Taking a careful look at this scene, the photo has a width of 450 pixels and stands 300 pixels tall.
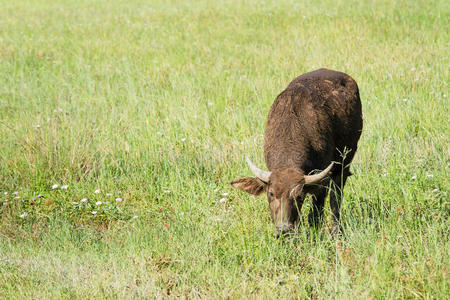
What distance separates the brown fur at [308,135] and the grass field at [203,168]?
1.01ft

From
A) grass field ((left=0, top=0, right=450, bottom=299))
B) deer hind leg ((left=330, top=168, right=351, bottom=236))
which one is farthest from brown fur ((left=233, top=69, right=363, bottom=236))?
grass field ((left=0, top=0, right=450, bottom=299))

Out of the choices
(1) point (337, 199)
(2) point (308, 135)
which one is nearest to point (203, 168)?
(2) point (308, 135)

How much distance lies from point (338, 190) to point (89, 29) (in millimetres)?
10475

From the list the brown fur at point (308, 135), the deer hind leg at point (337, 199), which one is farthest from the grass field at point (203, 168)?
the brown fur at point (308, 135)

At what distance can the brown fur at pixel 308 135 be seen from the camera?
166 inches

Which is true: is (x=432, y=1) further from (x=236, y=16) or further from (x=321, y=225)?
(x=321, y=225)

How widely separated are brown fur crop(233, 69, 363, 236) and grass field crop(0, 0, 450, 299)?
1.01 feet

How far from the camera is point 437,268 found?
140 inches

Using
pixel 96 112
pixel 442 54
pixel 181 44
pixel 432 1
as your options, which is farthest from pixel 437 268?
pixel 432 1

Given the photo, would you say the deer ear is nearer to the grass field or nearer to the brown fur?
the brown fur

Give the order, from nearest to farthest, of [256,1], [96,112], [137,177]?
[137,177]
[96,112]
[256,1]

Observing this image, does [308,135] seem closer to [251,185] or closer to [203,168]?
[251,185]

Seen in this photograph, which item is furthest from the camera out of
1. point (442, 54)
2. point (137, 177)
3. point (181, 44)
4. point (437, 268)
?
point (181, 44)

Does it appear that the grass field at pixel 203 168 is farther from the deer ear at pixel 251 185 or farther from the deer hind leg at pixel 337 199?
the deer ear at pixel 251 185
